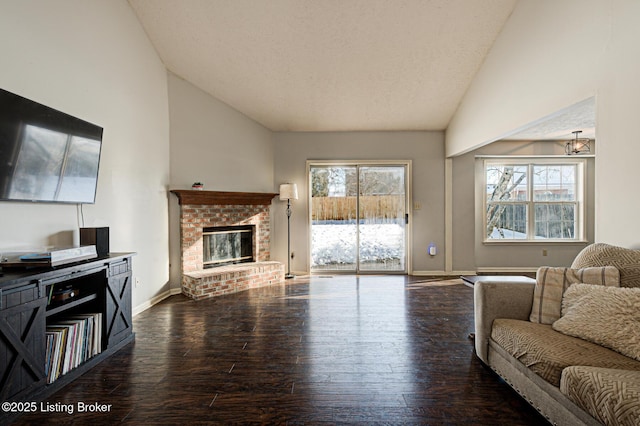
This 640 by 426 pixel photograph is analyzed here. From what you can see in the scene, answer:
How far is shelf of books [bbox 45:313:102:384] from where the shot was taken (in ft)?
7.03

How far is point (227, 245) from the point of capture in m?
5.20

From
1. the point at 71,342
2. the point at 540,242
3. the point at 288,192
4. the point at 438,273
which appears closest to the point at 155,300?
the point at 71,342

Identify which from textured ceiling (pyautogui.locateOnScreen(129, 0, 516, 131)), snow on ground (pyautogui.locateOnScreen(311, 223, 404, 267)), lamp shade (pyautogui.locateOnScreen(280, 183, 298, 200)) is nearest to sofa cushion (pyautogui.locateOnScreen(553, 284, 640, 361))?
textured ceiling (pyautogui.locateOnScreen(129, 0, 516, 131))

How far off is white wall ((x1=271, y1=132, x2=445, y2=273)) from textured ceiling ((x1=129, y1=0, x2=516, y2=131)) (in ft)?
1.76

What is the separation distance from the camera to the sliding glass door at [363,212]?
5.91 metres

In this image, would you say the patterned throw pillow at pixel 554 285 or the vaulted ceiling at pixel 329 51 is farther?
the vaulted ceiling at pixel 329 51

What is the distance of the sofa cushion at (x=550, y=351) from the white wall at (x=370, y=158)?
374 cm

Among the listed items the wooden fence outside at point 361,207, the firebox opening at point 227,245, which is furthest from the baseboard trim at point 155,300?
the wooden fence outside at point 361,207

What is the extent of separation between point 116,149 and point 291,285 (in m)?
2.98

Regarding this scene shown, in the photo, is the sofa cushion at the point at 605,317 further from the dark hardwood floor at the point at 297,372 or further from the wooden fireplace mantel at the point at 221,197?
the wooden fireplace mantel at the point at 221,197

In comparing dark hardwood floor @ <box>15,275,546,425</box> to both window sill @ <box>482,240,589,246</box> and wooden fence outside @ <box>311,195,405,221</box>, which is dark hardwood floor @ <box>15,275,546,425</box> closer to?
wooden fence outside @ <box>311,195,405,221</box>

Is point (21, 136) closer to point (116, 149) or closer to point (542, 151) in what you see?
point (116, 149)

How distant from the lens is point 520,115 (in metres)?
3.34

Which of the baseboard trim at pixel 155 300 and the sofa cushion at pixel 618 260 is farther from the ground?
the sofa cushion at pixel 618 260
